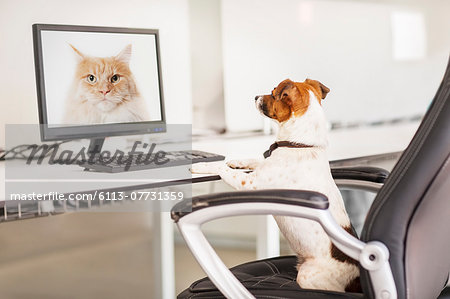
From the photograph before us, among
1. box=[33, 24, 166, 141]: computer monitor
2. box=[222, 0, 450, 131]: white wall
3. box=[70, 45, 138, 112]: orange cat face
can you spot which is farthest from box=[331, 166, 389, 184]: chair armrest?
box=[222, 0, 450, 131]: white wall

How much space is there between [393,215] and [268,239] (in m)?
1.42

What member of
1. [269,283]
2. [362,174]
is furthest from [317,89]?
[269,283]

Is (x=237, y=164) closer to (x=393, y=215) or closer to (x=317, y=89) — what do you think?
(x=317, y=89)

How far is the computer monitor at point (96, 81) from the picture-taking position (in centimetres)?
198

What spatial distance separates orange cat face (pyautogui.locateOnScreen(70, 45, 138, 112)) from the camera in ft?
6.87

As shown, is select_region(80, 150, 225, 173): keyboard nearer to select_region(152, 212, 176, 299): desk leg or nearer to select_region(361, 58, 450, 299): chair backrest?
select_region(152, 212, 176, 299): desk leg

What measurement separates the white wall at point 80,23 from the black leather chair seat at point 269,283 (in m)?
1.15

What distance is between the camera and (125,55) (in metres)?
2.20

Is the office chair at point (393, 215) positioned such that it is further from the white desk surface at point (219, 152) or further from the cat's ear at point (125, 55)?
the cat's ear at point (125, 55)

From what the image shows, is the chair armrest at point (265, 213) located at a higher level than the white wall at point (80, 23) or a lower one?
lower

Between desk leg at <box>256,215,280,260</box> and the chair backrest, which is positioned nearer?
the chair backrest

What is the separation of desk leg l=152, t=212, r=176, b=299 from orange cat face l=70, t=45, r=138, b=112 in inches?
24.5

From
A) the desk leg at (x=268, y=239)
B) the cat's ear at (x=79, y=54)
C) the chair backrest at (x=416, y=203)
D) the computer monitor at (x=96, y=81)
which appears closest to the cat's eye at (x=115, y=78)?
the computer monitor at (x=96, y=81)

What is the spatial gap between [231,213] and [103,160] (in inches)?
33.4
